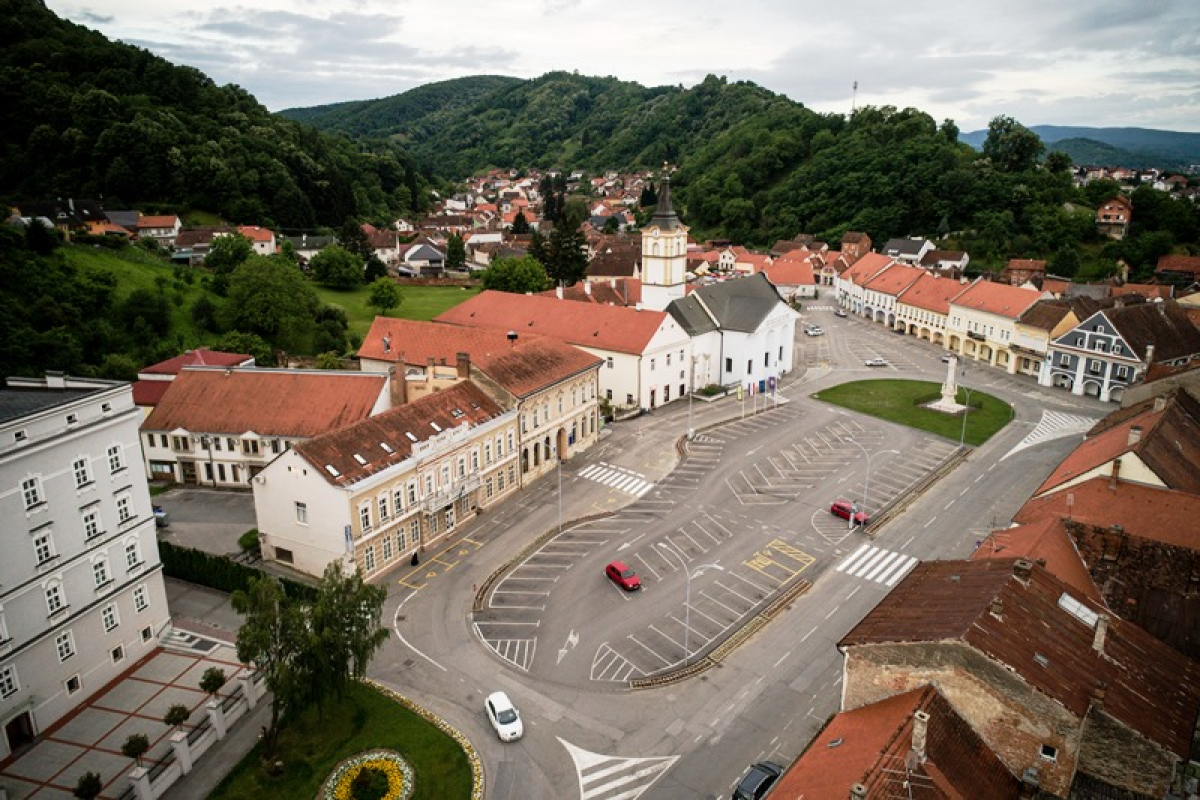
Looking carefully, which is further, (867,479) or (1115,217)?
(1115,217)

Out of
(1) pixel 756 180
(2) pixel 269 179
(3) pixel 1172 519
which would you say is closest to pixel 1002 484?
(3) pixel 1172 519

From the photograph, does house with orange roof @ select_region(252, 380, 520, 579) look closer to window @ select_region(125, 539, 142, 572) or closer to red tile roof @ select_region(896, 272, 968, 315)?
window @ select_region(125, 539, 142, 572)

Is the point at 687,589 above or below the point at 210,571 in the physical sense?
below

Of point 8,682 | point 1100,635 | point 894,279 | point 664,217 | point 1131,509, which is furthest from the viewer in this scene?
point 894,279

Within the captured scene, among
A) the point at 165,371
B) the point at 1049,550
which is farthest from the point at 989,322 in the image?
the point at 165,371

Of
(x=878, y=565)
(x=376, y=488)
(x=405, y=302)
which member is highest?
(x=405, y=302)

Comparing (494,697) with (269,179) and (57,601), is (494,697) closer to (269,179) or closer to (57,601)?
(57,601)

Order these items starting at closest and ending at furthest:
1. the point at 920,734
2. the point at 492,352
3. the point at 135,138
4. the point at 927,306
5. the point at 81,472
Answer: the point at 920,734, the point at 81,472, the point at 492,352, the point at 927,306, the point at 135,138

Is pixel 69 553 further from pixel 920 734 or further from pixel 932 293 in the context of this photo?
pixel 932 293
